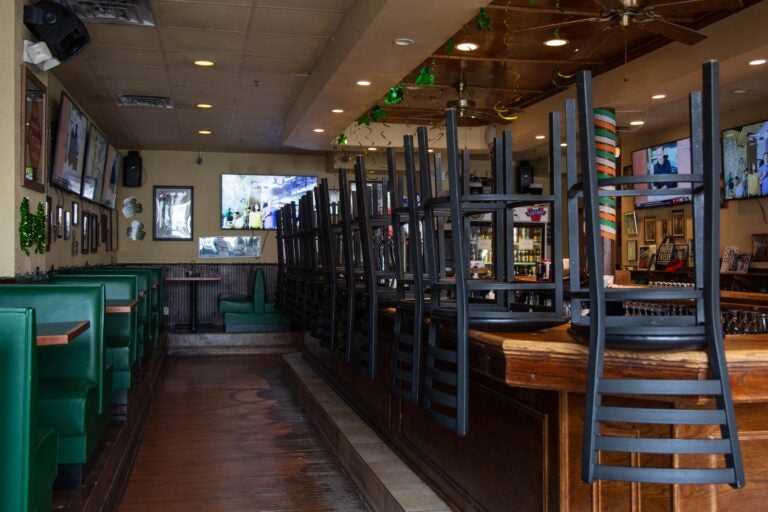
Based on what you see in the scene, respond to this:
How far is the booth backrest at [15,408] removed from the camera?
2.37 metres

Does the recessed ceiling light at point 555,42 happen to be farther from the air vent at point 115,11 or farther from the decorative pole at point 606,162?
the air vent at point 115,11

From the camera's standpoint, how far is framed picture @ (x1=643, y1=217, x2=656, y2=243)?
1069 centimetres

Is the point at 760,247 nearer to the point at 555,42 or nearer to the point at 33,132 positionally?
the point at 555,42

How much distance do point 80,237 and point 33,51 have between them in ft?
13.1

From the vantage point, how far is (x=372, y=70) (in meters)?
6.46

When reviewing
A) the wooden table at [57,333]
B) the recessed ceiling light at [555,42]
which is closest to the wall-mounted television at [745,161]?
the recessed ceiling light at [555,42]

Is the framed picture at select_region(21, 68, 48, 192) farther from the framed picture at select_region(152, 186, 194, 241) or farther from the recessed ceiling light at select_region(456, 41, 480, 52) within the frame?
the framed picture at select_region(152, 186, 194, 241)

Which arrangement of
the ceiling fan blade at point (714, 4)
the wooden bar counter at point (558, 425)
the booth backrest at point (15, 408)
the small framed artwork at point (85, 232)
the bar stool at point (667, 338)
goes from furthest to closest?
the small framed artwork at point (85, 232)
the ceiling fan blade at point (714, 4)
the booth backrest at point (15, 408)
the wooden bar counter at point (558, 425)
the bar stool at point (667, 338)

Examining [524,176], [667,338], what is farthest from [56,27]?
[524,176]

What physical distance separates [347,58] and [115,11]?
5.69ft

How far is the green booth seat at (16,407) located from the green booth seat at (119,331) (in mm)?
2786

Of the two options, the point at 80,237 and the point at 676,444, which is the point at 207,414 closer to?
the point at 80,237

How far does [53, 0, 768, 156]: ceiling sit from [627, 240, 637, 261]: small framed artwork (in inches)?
102

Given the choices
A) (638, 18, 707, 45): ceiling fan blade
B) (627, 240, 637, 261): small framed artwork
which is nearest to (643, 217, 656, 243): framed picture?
(627, 240, 637, 261): small framed artwork
